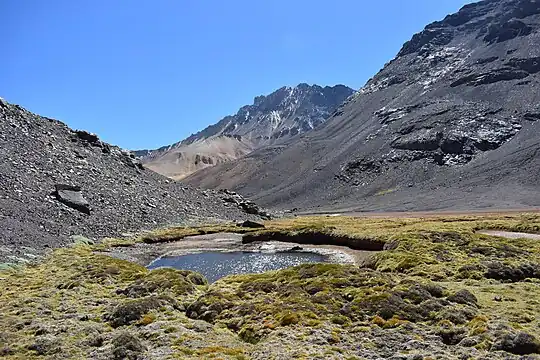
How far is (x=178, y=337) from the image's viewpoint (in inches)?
941

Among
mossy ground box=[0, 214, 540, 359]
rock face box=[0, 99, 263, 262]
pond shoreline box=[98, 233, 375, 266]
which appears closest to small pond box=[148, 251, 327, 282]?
pond shoreline box=[98, 233, 375, 266]

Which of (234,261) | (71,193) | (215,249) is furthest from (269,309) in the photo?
(71,193)

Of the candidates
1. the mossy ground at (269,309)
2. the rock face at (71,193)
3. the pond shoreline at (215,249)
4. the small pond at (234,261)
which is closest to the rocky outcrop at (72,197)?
the rock face at (71,193)

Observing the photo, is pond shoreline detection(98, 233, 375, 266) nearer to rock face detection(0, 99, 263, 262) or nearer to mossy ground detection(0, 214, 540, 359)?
rock face detection(0, 99, 263, 262)

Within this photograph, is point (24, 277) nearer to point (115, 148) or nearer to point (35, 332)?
point (35, 332)

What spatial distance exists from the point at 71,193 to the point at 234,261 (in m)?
33.6

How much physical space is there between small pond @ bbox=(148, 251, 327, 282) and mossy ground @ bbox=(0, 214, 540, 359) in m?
12.8

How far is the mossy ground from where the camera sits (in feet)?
73.4

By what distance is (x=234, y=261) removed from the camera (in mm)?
61125

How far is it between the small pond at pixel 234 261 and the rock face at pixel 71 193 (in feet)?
52.1

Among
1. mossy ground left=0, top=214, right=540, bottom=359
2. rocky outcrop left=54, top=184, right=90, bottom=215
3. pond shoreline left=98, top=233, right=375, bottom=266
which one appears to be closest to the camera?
mossy ground left=0, top=214, right=540, bottom=359

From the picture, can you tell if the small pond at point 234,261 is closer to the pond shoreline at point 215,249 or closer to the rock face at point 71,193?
the pond shoreline at point 215,249

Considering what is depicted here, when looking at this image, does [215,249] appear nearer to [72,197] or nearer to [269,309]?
[72,197]

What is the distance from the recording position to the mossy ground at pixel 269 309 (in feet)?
73.4
